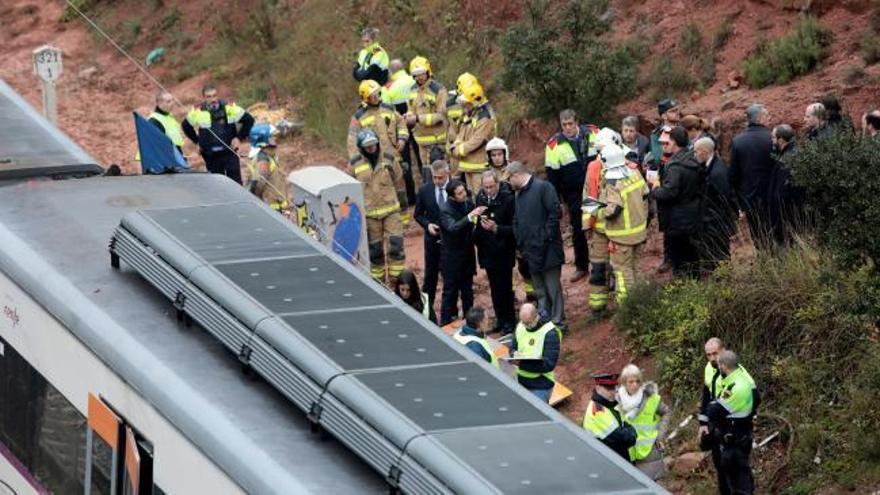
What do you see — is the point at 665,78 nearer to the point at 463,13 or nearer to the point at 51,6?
the point at 463,13

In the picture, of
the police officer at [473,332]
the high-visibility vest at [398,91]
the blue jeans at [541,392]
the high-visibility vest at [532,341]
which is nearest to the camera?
the police officer at [473,332]

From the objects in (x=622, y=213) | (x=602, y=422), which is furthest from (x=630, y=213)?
(x=602, y=422)

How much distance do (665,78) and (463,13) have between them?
5.11 metres

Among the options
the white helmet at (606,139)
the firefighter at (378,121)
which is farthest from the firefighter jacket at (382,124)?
the white helmet at (606,139)

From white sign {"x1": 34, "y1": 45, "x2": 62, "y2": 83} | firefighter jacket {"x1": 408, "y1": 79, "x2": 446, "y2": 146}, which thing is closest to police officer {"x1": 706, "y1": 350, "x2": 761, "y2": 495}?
firefighter jacket {"x1": 408, "y1": 79, "x2": 446, "y2": 146}

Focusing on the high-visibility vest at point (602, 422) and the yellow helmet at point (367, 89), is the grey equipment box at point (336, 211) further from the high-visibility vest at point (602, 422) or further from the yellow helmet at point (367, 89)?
the high-visibility vest at point (602, 422)

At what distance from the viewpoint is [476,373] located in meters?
8.77

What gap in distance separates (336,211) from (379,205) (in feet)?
5.47

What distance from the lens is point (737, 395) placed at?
12.0 metres

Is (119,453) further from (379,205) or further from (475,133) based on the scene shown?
(475,133)

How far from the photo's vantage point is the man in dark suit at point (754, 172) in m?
15.3

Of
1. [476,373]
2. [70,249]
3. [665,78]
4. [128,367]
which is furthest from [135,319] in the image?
[665,78]

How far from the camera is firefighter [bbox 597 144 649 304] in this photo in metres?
15.3

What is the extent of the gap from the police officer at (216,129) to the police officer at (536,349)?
701 cm
